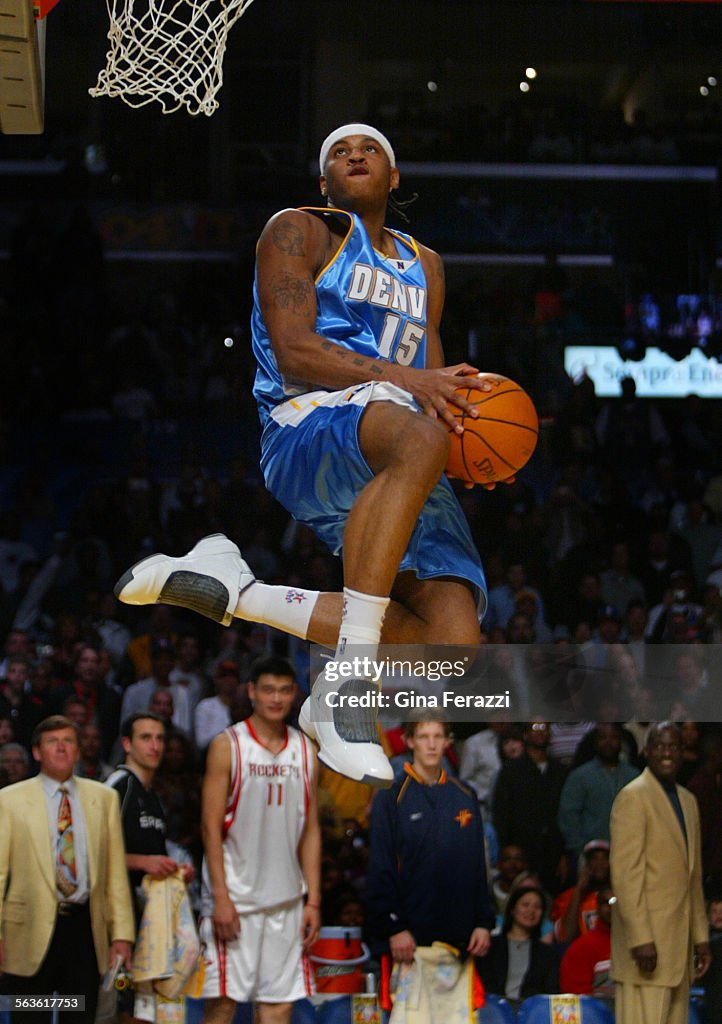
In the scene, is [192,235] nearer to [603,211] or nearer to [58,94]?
[58,94]

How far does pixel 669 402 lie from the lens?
943 centimetres

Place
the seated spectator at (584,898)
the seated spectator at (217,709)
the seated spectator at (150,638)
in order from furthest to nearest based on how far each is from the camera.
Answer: the seated spectator at (150,638), the seated spectator at (217,709), the seated spectator at (584,898)

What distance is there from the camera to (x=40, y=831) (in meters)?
5.85

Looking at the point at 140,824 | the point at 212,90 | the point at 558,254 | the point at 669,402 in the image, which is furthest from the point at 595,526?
the point at 212,90

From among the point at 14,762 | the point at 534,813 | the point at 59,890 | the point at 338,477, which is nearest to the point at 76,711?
the point at 14,762

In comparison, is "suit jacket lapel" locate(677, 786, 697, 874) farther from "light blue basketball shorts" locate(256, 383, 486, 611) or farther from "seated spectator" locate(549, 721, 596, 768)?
"light blue basketball shorts" locate(256, 383, 486, 611)

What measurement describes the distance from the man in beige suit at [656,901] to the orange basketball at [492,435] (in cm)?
269

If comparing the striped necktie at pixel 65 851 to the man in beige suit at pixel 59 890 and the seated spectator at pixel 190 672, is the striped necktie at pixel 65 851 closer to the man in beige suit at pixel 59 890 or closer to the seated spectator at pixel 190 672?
the man in beige suit at pixel 59 890

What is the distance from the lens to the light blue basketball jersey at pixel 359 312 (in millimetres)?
4234

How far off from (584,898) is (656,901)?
37 cm

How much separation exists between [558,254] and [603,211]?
1.34 ft

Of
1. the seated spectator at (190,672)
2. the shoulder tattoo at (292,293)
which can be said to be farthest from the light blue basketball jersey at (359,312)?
the seated spectator at (190,672)

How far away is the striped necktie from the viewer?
5.79m

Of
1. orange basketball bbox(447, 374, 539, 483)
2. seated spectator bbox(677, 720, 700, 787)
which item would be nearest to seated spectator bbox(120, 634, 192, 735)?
seated spectator bbox(677, 720, 700, 787)
